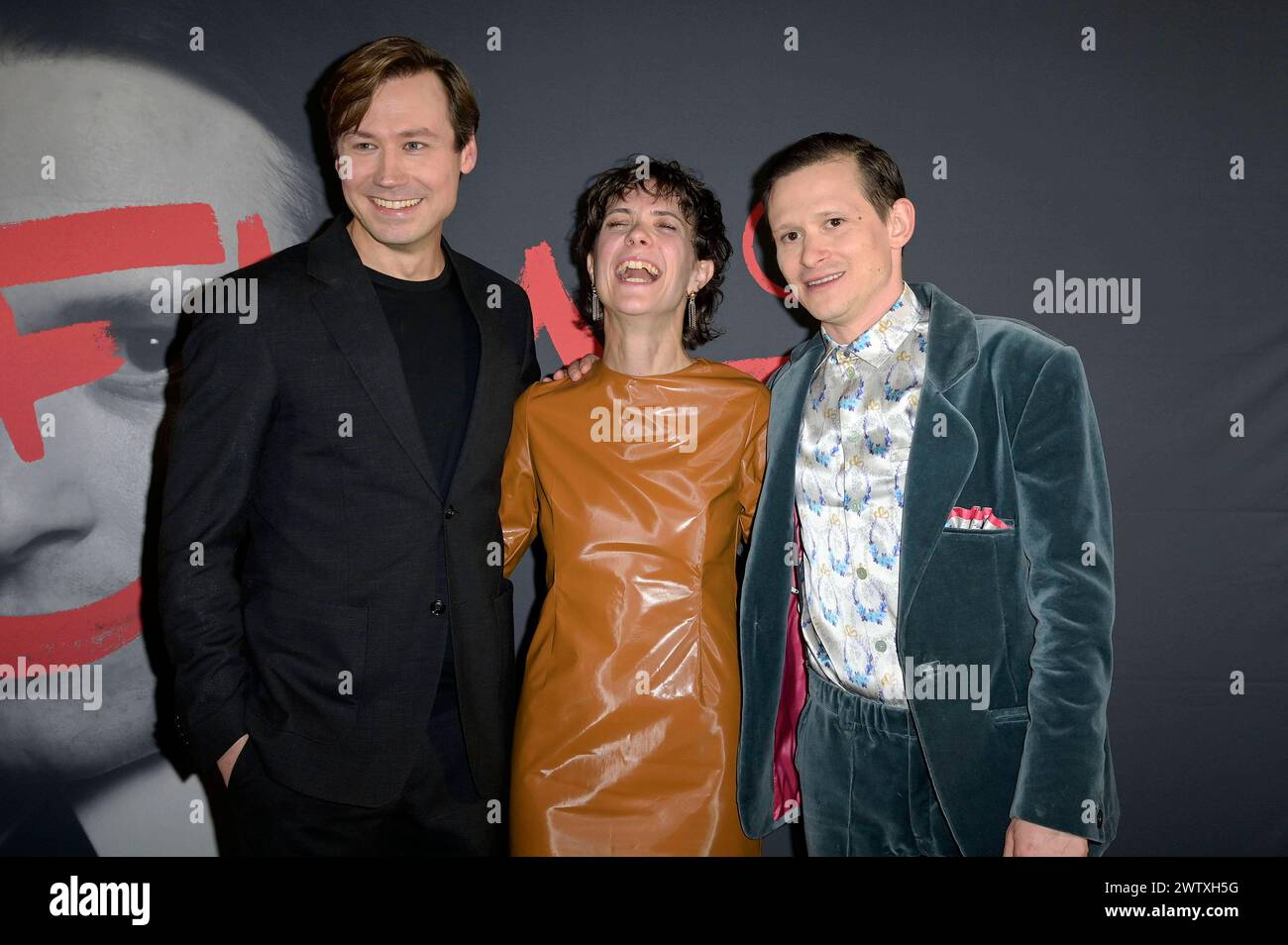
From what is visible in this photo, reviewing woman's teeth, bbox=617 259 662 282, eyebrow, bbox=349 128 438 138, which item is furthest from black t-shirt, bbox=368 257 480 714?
woman's teeth, bbox=617 259 662 282

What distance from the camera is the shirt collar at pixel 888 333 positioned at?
179 cm

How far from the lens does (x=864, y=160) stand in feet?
5.98

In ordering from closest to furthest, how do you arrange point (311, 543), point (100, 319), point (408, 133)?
point (311, 543), point (408, 133), point (100, 319)

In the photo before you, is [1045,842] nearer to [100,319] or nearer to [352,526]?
[352,526]

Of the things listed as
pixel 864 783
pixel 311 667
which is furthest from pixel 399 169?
pixel 864 783

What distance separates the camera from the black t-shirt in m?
1.94

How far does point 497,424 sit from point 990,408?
115 centimetres

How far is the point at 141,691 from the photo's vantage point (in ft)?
9.07

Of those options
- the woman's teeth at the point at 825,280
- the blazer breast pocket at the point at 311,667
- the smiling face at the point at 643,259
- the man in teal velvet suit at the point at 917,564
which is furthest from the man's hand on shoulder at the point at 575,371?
the blazer breast pocket at the point at 311,667

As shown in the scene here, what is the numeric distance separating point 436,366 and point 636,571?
712 mm

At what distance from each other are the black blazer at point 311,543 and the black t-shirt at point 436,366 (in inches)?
2.5

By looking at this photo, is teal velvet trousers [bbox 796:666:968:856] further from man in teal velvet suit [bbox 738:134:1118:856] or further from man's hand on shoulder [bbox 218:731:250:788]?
man's hand on shoulder [bbox 218:731:250:788]

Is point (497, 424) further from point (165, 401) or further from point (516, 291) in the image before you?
point (165, 401)

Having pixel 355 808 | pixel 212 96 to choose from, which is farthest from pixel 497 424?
pixel 212 96
